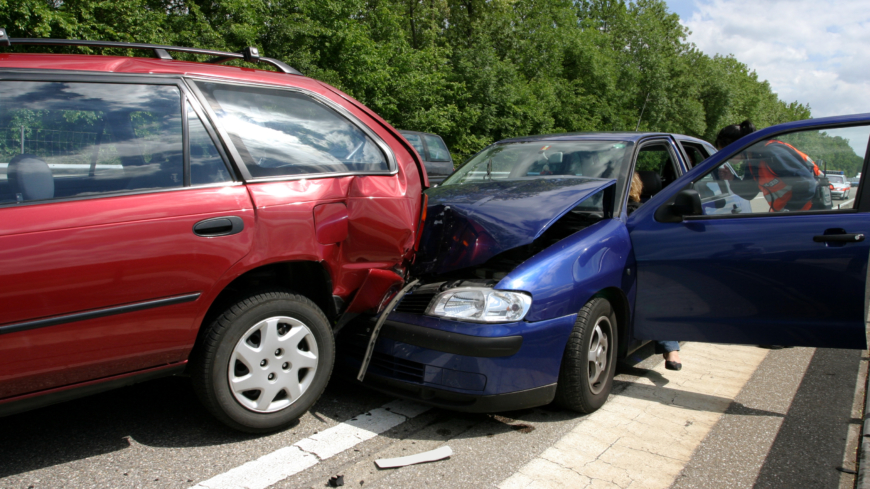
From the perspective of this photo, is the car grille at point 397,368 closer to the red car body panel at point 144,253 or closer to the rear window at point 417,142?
the red car body panel at point 144,253

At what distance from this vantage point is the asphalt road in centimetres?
273

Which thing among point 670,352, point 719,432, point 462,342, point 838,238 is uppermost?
point 838,238

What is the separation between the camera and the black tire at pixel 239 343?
9.31 feet

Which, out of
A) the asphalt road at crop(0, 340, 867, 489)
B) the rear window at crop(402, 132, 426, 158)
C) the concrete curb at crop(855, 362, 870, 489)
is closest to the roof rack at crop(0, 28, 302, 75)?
the asphalt road at crop(0, 340, 867, 489)

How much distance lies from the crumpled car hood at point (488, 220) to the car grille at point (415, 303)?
267mm

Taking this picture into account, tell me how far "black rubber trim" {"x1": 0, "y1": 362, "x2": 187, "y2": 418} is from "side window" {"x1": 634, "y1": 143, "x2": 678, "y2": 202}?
3.53m

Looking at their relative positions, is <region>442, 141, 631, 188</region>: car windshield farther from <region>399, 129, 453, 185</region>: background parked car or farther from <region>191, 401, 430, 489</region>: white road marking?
<region>399, 129, 453, 185</region>: background parked car

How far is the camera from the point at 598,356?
3586 mm

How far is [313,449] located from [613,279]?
187 cm

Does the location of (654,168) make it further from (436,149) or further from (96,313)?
(436,149)

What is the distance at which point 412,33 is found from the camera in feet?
105

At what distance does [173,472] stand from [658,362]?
3383 millimetres

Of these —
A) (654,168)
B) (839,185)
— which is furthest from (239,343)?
(654,168)

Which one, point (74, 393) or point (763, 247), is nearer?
point (74, 393)
